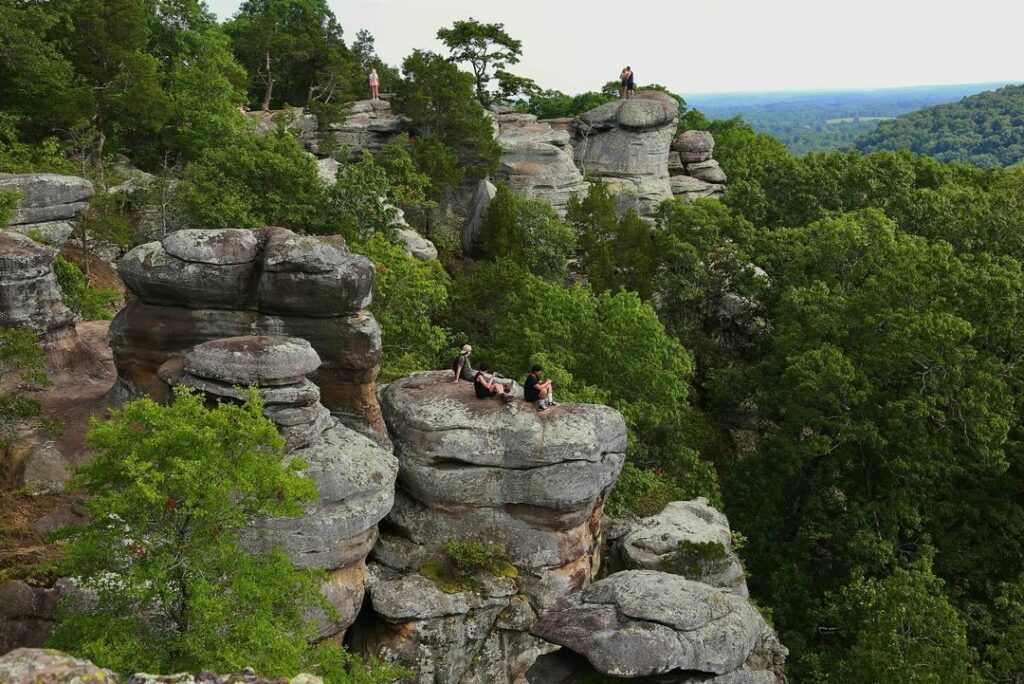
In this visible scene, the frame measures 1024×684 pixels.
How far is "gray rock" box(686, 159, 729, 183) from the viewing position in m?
63.6

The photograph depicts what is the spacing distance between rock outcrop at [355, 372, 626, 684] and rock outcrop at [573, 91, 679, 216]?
37.8 m

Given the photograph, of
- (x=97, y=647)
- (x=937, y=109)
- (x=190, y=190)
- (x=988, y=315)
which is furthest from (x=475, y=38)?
(x=937, y=109)

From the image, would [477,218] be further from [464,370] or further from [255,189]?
[464,370]

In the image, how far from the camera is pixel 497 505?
78.3 feet

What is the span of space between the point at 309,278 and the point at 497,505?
8.29 meters

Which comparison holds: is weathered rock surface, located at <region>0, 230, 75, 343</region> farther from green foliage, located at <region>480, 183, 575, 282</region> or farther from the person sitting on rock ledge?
green foliage, located at <region>480, 183, 575, 282</region>

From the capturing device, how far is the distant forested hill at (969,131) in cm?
13625

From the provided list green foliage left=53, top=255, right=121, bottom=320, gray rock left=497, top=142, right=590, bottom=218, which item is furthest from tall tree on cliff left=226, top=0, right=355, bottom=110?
green foliage left=53, top=255, right=121, bottom=320

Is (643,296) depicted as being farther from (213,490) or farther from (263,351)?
(213,490)

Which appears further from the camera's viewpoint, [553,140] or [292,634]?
[553,140]

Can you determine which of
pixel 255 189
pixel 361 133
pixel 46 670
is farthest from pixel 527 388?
pixel 361 133

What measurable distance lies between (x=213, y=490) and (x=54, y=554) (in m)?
7.34

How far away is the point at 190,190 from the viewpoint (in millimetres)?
34844

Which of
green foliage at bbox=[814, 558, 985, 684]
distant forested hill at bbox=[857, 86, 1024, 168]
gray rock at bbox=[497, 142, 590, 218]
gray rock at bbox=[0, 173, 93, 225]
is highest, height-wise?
gray rock at bbox=[0, 173, 93, 225]
